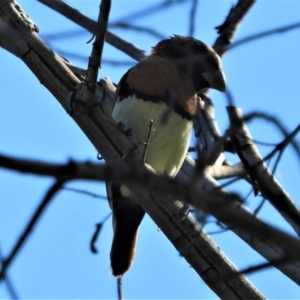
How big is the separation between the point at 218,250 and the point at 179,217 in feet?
0.81

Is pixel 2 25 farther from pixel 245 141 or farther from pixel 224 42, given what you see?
pixel 224 42

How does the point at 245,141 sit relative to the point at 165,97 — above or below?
below

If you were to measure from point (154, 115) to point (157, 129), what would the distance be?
10cm

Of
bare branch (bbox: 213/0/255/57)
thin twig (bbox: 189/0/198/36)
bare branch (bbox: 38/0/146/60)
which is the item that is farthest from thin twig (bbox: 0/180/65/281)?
bare branch (bbox: 213/0/255/57)

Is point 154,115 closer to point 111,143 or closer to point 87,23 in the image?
point 111,143

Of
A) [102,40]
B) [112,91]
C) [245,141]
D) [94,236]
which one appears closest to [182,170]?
[112,91]

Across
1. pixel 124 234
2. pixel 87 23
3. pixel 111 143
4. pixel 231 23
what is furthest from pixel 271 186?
pixel 87 23

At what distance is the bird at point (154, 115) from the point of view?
3.98 meters

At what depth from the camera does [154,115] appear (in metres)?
3.93

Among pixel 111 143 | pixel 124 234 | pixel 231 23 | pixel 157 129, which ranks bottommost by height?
pixel 111 143

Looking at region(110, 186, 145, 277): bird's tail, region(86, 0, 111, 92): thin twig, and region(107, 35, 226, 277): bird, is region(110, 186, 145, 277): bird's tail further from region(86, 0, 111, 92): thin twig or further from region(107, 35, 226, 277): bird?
region(86, 0, 111, 92): thin twig

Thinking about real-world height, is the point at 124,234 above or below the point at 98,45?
above

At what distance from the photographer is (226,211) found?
4.54ft

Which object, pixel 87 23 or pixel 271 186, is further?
pixel 87 23
